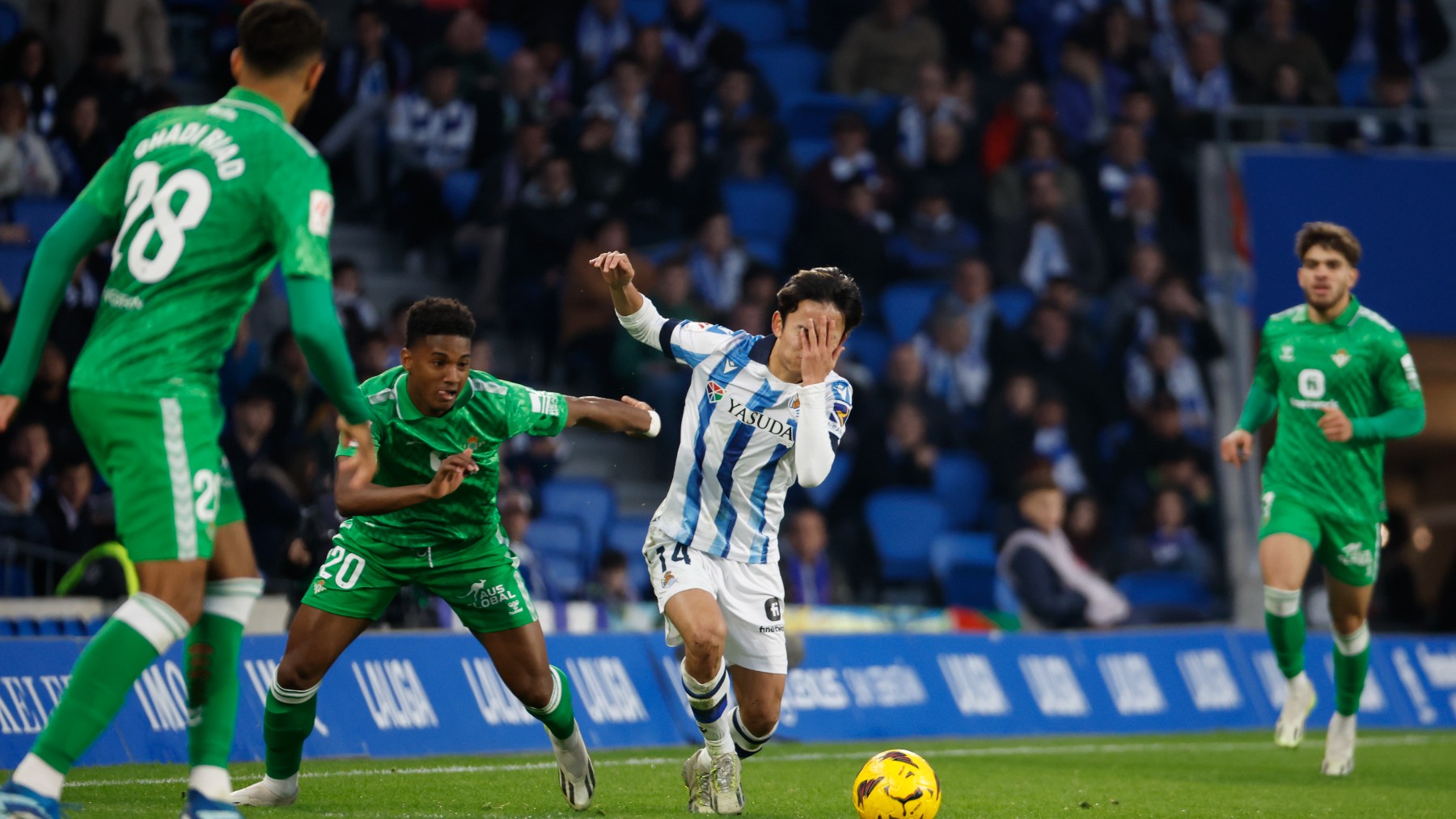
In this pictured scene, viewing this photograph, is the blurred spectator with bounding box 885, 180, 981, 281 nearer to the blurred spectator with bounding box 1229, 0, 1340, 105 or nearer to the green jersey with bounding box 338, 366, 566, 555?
the blurred spectator with bounding box 1229, 0, 1340, 105

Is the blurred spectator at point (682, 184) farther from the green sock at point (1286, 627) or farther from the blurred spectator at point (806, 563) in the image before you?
the green sock at point (1286, 627)

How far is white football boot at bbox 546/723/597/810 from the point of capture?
23.7 feet

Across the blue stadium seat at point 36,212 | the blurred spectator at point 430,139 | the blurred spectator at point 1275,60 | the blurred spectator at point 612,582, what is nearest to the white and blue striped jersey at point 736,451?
the blurred spectator at point 612,582

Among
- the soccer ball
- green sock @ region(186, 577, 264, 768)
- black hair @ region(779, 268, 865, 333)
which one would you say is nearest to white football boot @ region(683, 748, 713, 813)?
the soccer ball

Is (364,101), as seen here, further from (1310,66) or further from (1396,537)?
(1396,537)

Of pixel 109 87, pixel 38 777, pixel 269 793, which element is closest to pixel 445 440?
pixel 269 793

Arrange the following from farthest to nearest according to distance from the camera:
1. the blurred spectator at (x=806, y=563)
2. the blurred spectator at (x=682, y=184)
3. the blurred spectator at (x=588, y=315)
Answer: the blurred spectator at (x=682, y=184) → the blurred spectator at (x=588, y=315) → the blurred spectator at (x=806, y=563)

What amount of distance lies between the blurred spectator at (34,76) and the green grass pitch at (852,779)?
6.33m

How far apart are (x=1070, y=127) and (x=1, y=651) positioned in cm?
1297

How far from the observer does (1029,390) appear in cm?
1605

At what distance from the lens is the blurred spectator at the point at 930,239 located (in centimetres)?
1722

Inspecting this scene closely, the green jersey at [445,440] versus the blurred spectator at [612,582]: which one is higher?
the green jersey at [445,440]

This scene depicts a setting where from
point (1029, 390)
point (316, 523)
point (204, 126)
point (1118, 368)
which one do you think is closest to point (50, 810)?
point (204, 126)

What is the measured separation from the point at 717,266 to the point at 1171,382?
4624mm
